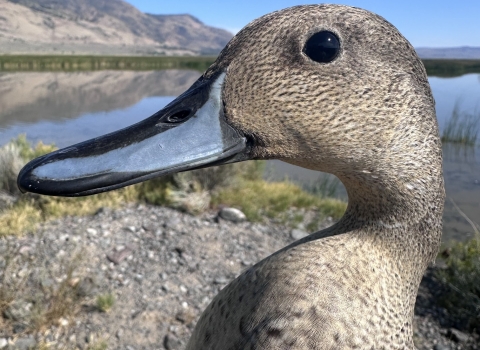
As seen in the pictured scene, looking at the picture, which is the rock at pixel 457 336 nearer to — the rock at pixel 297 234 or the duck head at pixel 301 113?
the rock at pixel 297 234

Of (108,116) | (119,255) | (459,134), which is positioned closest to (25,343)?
(119,255)

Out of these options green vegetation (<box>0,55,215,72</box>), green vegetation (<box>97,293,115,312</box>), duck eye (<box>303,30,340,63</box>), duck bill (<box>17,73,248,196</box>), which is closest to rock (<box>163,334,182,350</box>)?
green vegetation (<box>97,293,115,312</box>)

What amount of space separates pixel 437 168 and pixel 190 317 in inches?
106

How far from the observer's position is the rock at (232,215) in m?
4.82

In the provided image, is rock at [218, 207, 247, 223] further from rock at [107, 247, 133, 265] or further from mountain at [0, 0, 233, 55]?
mountain at [0, 0, 233, 55]

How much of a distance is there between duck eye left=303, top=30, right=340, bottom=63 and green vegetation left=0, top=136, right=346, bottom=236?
3990 mm

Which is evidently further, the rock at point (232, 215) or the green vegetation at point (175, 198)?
the rock at point (232, 215)

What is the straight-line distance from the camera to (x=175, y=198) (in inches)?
194

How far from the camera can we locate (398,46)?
1.04 m

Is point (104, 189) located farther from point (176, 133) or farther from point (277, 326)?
point (277, 326)

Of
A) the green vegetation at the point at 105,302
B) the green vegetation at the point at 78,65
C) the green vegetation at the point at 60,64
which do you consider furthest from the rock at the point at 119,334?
the green vegetation at the point at 78,65

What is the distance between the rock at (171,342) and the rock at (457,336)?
2.22m

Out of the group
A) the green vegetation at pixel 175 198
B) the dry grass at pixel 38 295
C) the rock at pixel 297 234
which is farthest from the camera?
the rock at pixel 297 234

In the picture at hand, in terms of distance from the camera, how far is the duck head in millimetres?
979
